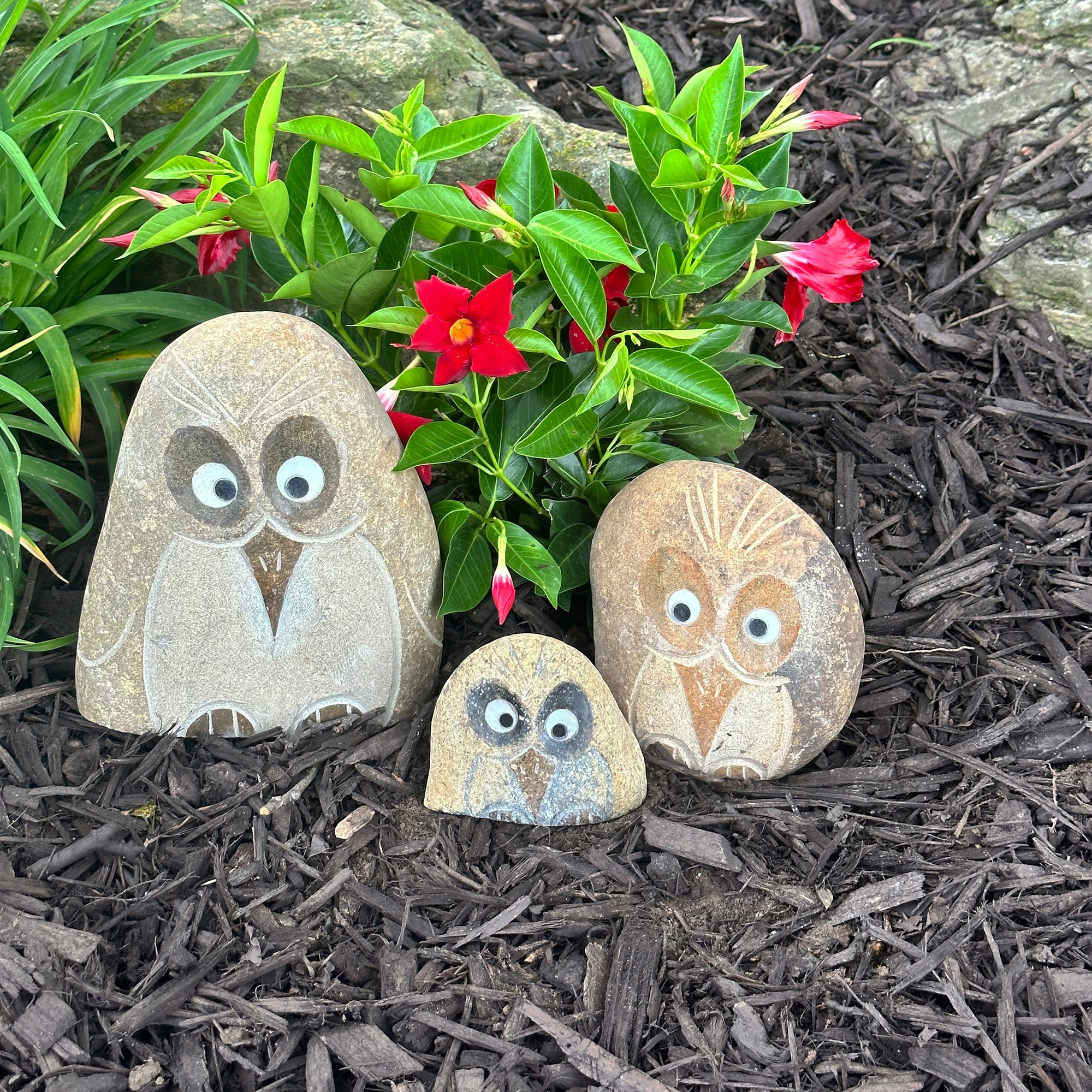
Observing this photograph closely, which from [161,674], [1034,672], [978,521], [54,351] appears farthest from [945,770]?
[54,351]

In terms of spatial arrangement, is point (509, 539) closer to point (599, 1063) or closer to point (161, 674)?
point (161, 674)

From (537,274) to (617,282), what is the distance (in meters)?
0.19

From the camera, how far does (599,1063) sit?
1.71 meters

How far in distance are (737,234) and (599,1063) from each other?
1.60m

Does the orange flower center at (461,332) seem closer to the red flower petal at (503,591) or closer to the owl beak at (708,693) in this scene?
the red flower petal at (503,591)

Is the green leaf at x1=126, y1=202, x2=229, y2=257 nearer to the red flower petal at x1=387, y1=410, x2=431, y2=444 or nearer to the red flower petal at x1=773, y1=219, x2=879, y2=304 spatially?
the red flower petal at x1=387, y1=410, x2=431, y2=444

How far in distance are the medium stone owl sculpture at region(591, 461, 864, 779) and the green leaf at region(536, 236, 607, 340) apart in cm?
41

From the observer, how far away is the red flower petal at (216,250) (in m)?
2.19

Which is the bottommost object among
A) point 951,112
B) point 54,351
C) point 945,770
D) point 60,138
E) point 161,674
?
point 945,770

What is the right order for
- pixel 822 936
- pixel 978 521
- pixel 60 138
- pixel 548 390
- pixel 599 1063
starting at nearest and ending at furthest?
pixel 599 1063 < pixel 822 936 < pixel 548 390 < pixel 60 138 < pixel 978 521

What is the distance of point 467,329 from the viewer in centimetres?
187

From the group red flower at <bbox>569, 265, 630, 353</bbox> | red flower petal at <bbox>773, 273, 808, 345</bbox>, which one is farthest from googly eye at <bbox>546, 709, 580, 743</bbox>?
red flower petal at <bbox>773, 273, 808, 345</bbox>

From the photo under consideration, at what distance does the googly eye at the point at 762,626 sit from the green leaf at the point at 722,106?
90cm

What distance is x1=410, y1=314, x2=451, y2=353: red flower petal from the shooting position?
186 centimetres
